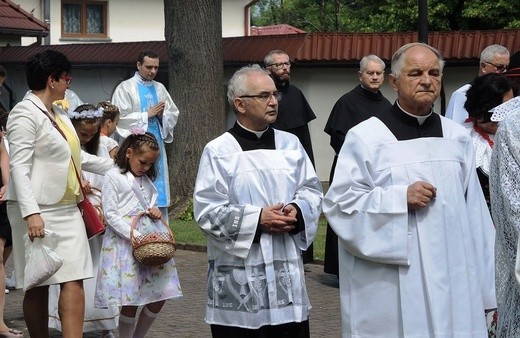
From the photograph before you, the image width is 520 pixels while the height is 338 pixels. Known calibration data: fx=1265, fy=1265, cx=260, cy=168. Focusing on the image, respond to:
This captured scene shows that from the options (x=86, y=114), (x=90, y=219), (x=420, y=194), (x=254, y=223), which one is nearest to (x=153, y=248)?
(x=90, y=219)

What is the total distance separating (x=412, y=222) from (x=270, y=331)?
1.10 metres

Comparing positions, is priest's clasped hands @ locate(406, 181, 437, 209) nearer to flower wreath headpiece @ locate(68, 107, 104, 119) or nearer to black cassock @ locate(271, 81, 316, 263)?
flower wreath headpiece @ locate(68, 107, 104, 119)

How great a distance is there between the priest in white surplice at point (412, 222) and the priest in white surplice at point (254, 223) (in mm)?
490

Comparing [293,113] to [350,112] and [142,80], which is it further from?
[142,80]

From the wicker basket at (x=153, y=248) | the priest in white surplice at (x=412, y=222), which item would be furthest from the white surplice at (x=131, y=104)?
the priest in white surplice at (x=412, y=222)

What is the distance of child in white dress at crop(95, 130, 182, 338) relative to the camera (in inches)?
326

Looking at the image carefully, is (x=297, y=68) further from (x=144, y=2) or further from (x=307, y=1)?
(x=307, y=1)

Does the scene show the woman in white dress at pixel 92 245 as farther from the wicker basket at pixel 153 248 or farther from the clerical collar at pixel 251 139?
the clerical collar at pixel 251 139

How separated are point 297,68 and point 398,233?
54.1 feet

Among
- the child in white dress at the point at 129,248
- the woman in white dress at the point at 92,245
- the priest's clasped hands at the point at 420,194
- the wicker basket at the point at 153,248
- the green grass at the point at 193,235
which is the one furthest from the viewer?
the green grass at the point at 193,235

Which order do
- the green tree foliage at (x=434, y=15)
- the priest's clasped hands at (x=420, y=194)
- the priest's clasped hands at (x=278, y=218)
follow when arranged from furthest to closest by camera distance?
1. the green tree foliage at (x=434, y=15)
2. the priest's clasped hands at (x=278, y=218)
3. the priest's clasped hands at (x=420, y=194)

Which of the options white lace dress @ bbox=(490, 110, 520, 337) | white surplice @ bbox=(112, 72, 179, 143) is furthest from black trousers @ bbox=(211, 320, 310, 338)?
white surplice @ bbox=(112, 72, 179, 143)

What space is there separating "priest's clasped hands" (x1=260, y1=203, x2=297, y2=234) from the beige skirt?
5.92 feet

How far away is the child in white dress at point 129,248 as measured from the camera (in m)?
8.27
